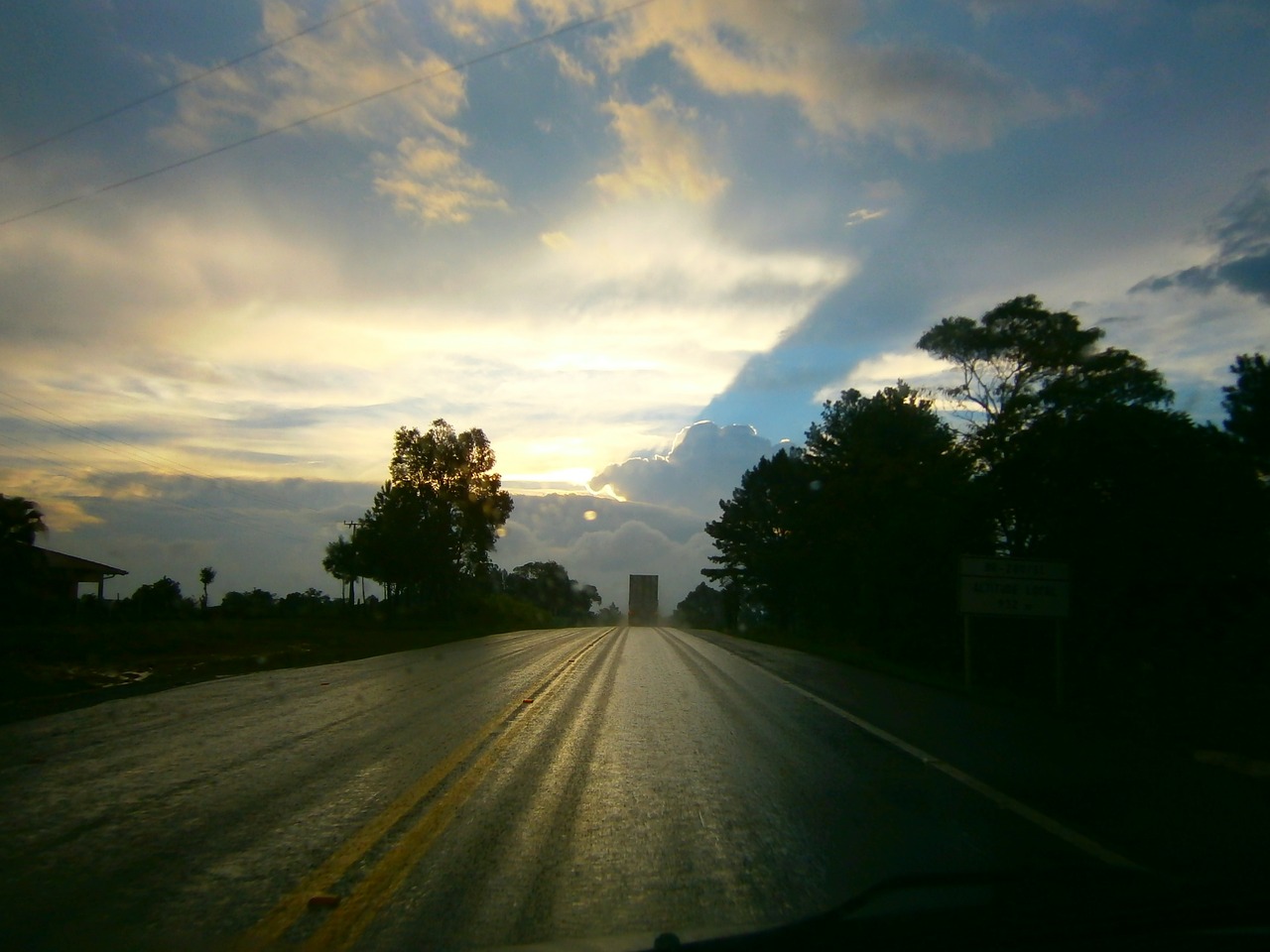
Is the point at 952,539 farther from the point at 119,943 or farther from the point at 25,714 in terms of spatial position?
the point at 119,943

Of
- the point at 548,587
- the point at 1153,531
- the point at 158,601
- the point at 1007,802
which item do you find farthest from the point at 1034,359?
the point at 548,587

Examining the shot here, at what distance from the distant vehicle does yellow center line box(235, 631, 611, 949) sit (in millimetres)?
71381

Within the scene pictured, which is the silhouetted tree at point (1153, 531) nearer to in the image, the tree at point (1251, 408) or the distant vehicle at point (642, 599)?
the tree at point (1251, 408)

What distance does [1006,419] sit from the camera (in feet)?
105

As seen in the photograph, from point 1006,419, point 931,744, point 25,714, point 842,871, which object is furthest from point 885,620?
point 842,871

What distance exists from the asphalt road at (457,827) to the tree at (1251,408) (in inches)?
953

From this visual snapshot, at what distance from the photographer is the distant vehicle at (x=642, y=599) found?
81500 millimetres

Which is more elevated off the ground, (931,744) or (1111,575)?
(1111,575)

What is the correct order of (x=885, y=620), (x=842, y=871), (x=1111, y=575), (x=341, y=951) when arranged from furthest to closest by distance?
(x=885, y=620) < (x=1111, y=575) < (x=842, y=871) < (x=341, y=951)

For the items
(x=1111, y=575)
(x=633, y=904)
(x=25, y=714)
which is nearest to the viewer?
(x=633, y=904)

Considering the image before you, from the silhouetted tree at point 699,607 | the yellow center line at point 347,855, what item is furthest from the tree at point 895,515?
the silhouetted tree at point 699,607

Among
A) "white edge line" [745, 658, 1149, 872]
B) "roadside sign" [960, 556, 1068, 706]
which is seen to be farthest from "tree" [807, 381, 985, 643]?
"white edge line" [745, 658, 1149, 872]

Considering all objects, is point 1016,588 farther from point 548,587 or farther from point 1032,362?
point 548,587

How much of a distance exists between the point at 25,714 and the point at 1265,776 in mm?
14610
